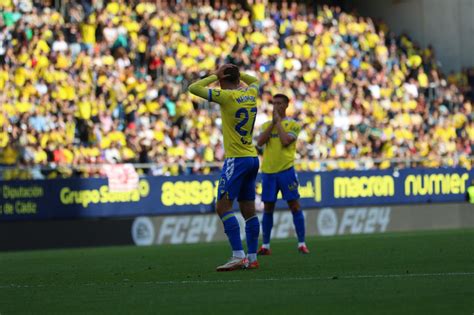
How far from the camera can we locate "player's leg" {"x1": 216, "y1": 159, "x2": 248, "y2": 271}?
1327 centimetres

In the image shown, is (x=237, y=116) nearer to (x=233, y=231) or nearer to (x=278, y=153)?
(x=233, y=231)

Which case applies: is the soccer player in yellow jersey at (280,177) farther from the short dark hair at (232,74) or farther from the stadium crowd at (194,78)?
the stadium crowd at (194,78)

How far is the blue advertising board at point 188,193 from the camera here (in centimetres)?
2405

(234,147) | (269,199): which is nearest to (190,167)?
(269,199)

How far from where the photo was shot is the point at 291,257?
52.7 feet

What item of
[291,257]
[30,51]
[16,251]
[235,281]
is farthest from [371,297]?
[30,51]

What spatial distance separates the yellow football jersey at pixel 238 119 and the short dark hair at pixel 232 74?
0.13 m

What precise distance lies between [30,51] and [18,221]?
A: 4882 millimetres

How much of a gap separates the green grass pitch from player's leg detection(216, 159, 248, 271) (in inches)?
11.6

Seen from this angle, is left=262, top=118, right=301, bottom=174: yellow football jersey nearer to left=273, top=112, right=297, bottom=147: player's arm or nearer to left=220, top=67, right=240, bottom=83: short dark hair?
left=273, top=112, right=297, bottom=147: player's arm

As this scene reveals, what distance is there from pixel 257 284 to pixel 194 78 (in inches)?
763

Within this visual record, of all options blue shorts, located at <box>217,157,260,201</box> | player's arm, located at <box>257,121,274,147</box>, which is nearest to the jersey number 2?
blue shorts, located at <box>217,157,260,201</box>

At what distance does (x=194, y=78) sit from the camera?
30203 millimetres

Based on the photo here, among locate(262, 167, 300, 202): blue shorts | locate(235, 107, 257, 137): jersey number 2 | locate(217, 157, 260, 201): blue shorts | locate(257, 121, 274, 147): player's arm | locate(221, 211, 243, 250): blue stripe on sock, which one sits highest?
locate(235, 107, 257, 137): jersey number 2
